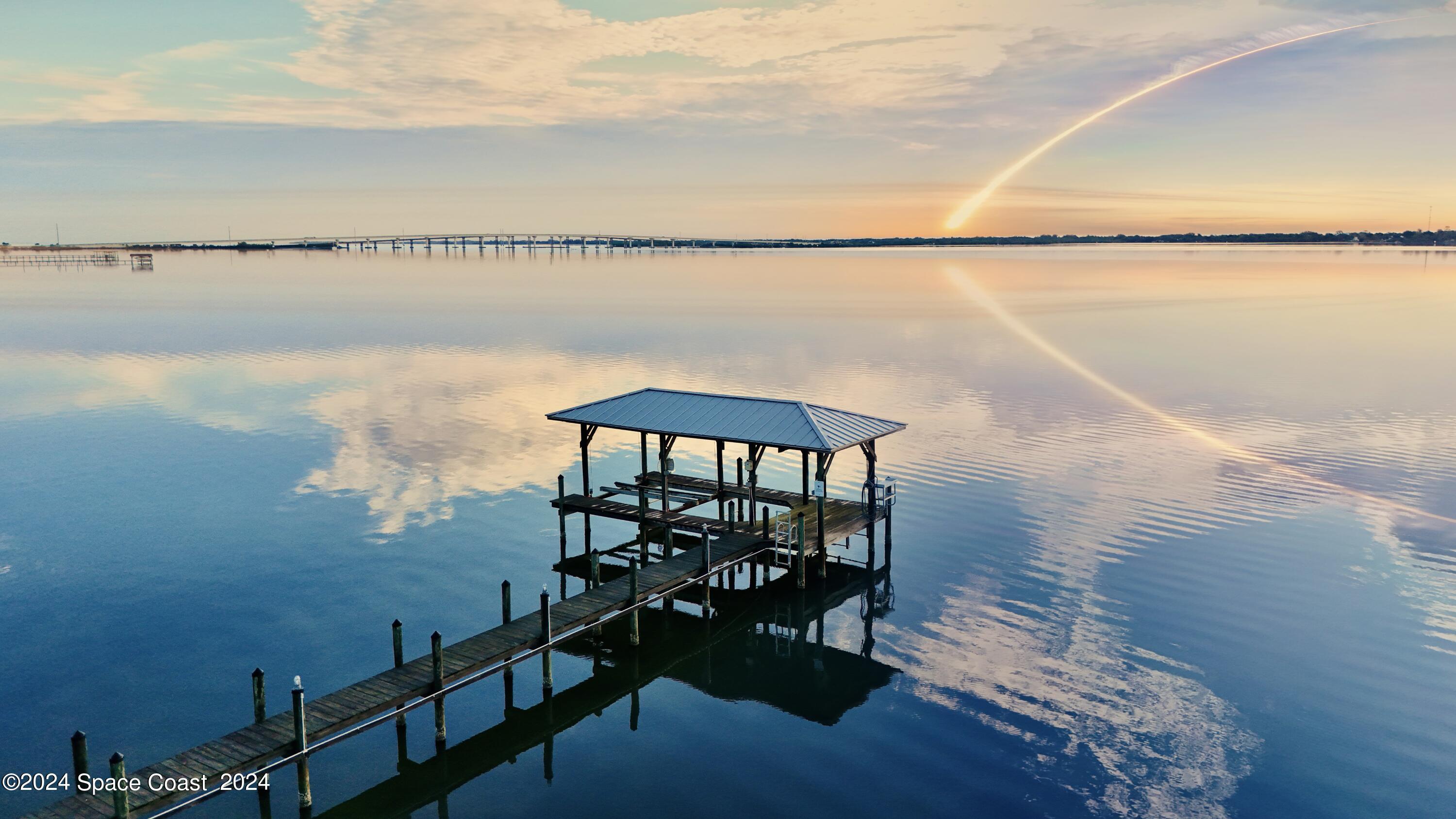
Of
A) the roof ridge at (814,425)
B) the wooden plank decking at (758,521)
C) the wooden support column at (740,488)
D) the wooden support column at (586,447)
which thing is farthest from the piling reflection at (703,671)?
the wooden support column at (586,447)

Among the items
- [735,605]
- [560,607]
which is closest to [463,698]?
[560,607]

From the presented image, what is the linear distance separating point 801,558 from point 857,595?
2.19m

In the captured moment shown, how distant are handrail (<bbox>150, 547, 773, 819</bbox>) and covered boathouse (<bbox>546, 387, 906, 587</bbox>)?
1.89m

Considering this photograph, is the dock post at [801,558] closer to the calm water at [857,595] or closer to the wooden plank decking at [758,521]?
the wooden plank decking at [758,521]

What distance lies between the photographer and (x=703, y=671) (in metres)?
24.5

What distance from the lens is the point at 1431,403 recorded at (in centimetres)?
5503

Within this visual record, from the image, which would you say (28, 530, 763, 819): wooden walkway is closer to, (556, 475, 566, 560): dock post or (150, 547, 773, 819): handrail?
(150, 547, 773, 819): handrail

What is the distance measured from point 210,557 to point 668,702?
56.3ft

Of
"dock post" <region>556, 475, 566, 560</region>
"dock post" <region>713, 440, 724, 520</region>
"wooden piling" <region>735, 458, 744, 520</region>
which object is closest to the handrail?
"dock post" <region>556, 475, 566, 560</region>

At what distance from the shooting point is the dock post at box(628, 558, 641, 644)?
24.9 metres

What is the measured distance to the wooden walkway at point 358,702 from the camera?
619 inches

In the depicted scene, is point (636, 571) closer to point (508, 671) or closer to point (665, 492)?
point (508, 671)

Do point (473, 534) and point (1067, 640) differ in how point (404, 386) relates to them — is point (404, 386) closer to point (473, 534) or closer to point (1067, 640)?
point (473, 534)

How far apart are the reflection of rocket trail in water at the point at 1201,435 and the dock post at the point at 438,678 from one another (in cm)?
3372
